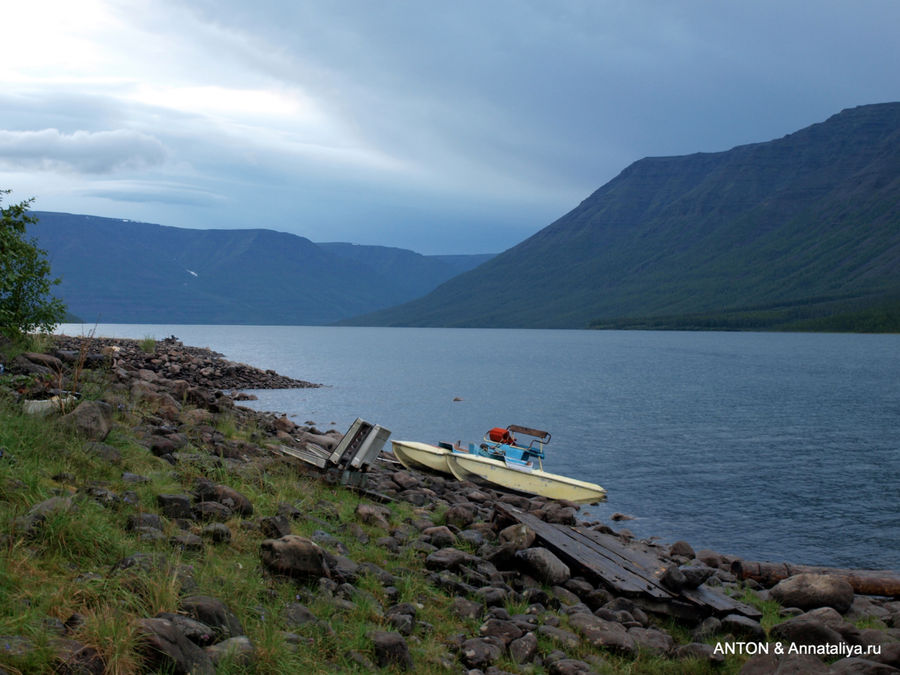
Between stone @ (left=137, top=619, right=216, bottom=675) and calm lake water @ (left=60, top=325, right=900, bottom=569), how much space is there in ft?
62.4

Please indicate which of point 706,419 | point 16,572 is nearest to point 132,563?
point 16,572

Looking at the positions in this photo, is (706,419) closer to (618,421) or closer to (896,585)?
(618,421)

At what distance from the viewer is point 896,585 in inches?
648

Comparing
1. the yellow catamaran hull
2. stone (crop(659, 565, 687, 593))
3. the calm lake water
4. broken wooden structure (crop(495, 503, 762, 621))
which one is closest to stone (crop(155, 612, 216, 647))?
broken wooden structure (crop(495, 503, 762, 621))

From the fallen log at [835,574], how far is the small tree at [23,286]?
20719 mm

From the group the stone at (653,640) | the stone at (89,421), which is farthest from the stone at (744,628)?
the stone at (89,421)

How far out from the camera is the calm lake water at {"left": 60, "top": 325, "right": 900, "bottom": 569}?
24594mm

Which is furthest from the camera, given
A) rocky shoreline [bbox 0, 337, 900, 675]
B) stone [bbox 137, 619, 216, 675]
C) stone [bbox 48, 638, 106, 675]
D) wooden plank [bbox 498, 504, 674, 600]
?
wooden plank [bbox 498, 504, 674, 600]

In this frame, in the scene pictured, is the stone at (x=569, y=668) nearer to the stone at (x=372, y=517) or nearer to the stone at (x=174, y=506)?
the stone at (x=372, y=517)

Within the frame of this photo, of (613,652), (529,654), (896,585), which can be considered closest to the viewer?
(529,654)

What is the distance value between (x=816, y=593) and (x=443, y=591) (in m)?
8.40

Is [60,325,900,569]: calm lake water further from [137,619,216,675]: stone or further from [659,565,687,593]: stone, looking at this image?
[137,619,216,675]: stone

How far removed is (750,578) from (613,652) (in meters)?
8.79

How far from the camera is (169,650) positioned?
623cm
